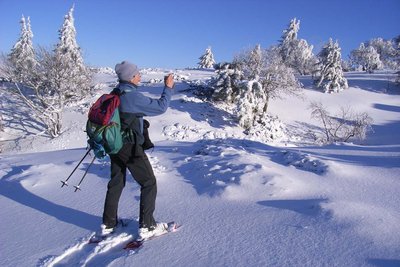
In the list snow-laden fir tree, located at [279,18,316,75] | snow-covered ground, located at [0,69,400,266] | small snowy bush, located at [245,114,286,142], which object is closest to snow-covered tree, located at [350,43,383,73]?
snow-laden fir tree, located at [279,18,316,75]

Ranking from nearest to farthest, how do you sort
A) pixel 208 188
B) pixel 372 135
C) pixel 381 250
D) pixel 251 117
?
pixel 381 250 < pixel 208 188 < pixel 251 117 < pixel 372 135

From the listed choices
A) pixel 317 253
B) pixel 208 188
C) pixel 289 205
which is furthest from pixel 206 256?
pixel 208 188

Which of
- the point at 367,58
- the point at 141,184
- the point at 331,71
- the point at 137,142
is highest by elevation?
the point at 367,58

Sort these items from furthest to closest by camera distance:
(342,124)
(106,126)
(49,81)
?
(342,124), (49,81), (106,126)

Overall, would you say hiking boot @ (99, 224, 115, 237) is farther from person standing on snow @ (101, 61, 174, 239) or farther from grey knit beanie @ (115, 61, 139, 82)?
grey knit beanie @ (115, 61, 139, 82)

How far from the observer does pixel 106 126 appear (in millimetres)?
3375

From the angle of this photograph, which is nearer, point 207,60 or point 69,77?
point 69,77

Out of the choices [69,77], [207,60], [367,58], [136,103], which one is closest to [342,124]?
[69,77]

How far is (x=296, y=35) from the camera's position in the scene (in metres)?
56.0

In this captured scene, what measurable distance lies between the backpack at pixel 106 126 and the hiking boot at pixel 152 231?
0.84 metres

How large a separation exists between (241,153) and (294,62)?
4995 centimetres

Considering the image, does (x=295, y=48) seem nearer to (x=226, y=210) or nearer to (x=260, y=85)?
(x=260, y=85)

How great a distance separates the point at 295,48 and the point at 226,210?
54243 millimetres

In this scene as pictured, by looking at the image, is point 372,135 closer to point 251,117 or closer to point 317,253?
point 251,117
